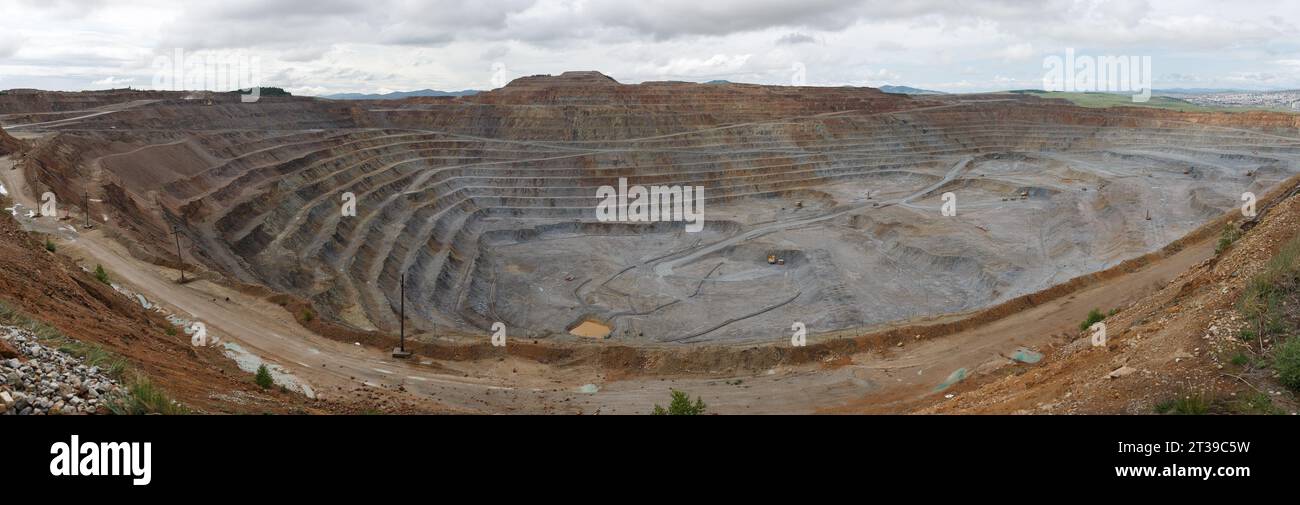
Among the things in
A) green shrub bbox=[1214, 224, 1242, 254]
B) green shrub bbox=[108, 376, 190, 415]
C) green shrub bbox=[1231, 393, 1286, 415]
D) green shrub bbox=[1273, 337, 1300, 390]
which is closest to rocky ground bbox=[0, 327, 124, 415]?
green shrub bbox=[108, 376, 190, 415]

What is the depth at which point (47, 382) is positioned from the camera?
10.2 m

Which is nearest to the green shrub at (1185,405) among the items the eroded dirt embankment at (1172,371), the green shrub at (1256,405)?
the eroded dirt embankment at (1172,371)

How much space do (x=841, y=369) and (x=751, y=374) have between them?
3.35 metres

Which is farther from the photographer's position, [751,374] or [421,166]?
[421,166]

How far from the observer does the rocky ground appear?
9344mm

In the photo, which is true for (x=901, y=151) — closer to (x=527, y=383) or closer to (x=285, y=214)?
(x=285, y=214)

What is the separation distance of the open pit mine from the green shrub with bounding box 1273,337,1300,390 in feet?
44.0

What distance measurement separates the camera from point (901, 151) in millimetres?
94875

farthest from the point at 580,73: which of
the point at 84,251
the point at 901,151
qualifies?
the point at 84,251

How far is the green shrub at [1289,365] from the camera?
38.5 feet

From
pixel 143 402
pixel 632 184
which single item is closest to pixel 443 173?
pixel 632 184

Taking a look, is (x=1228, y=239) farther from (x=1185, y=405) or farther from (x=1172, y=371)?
(x=1185, y=405)

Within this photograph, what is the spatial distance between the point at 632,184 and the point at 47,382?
67.2 meters
